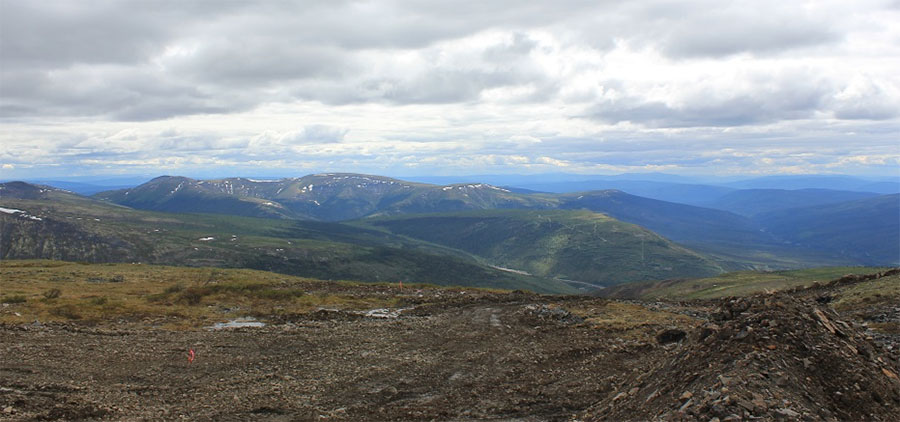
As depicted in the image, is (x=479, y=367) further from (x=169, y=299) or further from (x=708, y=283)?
(x=708, y=283)

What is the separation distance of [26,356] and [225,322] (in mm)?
17537

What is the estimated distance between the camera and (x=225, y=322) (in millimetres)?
47219

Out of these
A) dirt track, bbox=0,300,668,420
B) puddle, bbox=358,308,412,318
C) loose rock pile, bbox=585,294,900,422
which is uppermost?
loose rock pile, bbox=585,294,900,422

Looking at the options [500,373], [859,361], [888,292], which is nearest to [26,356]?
[500,373]

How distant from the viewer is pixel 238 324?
1823 inches

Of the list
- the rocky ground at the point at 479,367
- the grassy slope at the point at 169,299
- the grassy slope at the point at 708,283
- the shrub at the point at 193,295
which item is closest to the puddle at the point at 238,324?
the grassy slope at the point at 169,299

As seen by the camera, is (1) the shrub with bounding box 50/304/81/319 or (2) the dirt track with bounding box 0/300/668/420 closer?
(2) the dirt track with bounding box 0/300/668/420

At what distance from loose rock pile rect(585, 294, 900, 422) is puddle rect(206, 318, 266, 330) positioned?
33847 mm

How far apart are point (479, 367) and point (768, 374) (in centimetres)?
1730

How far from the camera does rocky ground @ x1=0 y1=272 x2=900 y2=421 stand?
60.1 feet

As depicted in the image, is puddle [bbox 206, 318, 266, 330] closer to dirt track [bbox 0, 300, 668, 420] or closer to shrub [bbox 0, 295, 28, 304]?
dirt track [bbox 0, 300, 668, 420]

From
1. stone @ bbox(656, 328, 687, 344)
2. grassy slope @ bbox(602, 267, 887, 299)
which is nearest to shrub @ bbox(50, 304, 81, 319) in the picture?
stone @ bbox(656, 328, 687, 344)

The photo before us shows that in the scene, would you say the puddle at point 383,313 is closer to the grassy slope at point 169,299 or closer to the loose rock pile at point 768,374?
the grassy slope at point 169,299

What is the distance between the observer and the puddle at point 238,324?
44.3 m
